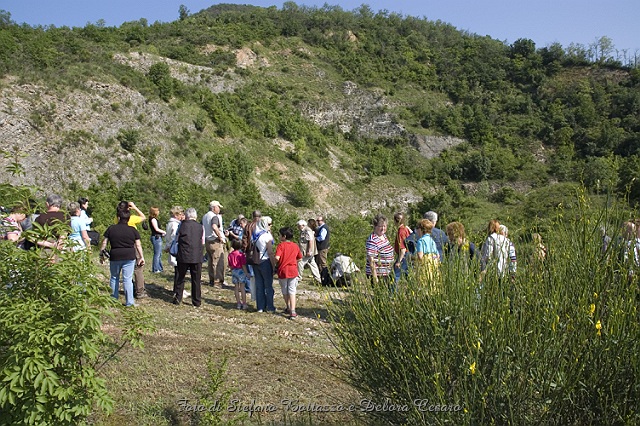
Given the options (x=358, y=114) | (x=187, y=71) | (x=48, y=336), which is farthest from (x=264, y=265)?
(x=358, y=114)

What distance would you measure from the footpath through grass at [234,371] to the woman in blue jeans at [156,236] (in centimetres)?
208

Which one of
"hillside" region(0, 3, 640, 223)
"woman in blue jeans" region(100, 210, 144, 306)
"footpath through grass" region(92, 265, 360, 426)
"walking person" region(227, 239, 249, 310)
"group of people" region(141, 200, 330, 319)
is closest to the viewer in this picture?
"footpath through grass" region(92, 265, 360, 426)

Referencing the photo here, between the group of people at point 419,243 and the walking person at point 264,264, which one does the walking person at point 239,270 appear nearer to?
the walking person at point 264,264

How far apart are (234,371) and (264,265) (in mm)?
2776

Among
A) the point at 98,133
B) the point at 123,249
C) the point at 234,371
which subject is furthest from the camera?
the point at 98,133

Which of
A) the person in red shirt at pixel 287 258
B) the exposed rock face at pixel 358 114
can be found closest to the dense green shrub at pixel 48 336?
the person in red shirt at pixel 287 258

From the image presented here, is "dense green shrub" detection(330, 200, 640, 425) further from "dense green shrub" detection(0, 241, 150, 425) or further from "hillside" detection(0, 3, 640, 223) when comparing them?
"hillside" detection(0, 3, 640, 223)

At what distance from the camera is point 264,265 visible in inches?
364

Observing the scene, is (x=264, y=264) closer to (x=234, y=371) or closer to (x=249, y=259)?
(x=249, y=259)

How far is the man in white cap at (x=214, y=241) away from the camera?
10.9 meters

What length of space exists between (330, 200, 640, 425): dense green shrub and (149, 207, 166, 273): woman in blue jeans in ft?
24.6

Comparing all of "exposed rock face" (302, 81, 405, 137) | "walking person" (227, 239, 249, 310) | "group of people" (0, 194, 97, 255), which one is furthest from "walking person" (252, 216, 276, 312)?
"exposed rock face" (302, 81, 405, 137)

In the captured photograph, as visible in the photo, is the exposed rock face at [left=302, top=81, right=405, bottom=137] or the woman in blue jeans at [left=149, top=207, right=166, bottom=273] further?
the exposed rock face at [left=302, top=81, right=405, bottom=137]

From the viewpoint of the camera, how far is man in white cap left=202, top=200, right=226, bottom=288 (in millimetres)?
10891
